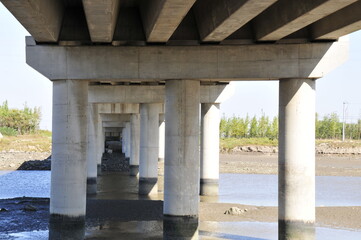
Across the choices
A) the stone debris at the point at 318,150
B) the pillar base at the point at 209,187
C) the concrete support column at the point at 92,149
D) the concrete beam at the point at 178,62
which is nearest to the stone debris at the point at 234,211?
the pillar base at the point at 209,187

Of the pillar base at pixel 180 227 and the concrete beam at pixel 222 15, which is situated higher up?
the concrete beam at pixel 222 15

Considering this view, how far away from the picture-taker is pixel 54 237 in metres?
19.4

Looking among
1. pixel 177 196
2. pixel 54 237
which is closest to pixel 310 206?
pixel 177 196

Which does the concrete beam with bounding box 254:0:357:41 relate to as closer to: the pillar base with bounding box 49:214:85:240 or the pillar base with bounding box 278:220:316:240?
the pillar base with bounding box 278:220:316:240

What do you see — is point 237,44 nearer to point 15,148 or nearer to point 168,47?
point 168,47

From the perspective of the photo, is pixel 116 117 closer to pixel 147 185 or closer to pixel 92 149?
pixel 92 149

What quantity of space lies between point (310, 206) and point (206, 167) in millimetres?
16550

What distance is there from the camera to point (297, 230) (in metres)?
19.5

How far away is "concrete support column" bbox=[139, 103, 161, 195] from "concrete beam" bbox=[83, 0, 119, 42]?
16.1 metres

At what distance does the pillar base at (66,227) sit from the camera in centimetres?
1944

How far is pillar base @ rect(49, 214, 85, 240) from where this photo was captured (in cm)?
1944

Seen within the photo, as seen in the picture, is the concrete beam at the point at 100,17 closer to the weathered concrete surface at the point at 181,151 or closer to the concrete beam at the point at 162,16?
the concrete beam at the point at 162,16

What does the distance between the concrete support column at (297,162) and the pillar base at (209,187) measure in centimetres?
1559

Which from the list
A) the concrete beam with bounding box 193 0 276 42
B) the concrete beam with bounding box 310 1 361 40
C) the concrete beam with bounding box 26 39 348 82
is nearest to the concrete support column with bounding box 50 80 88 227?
the concrete beam with bounding box 26 39 348 82
